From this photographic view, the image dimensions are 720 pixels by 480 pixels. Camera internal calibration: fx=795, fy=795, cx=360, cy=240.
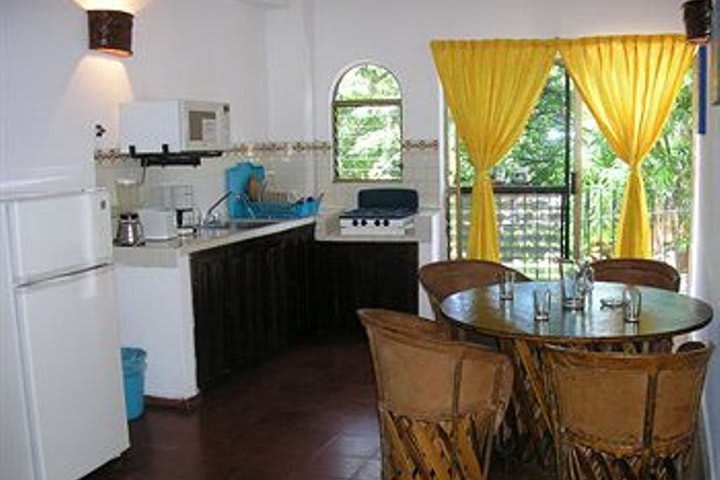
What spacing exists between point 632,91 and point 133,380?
4084 millimetres

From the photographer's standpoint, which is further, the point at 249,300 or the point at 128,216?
the point at 249,300

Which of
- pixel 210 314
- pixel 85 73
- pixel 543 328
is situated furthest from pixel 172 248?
pixel 543 328

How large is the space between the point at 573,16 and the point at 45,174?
13.3ft

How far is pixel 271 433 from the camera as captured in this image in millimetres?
4082

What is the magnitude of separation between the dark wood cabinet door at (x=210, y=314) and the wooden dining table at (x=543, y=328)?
Answer: 5.55ft

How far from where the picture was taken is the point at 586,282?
3.45 m

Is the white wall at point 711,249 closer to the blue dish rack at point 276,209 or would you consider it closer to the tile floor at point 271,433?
the tile floor at point 271,433

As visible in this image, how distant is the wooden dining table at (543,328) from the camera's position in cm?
290

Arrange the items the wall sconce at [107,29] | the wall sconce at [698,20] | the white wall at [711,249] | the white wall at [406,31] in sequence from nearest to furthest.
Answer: the white wall at [711,249]
the wall sconce at [698,20]
the wall sconce at [107,29]
the white wall at [406,31]

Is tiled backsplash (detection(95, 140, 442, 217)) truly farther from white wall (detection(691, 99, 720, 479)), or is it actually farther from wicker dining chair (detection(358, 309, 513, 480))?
wicker dining chair (detection(358, 309, 513, 480))

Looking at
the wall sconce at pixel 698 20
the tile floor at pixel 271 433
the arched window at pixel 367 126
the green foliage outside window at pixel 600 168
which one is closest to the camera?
the tile floor at pixel 271 433

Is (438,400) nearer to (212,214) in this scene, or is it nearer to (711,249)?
(711,249)

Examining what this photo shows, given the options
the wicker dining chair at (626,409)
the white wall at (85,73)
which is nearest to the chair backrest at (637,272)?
the wicker dining chair at (626,409)

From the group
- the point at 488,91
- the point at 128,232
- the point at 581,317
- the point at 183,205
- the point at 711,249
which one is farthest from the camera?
the point at 488,91
